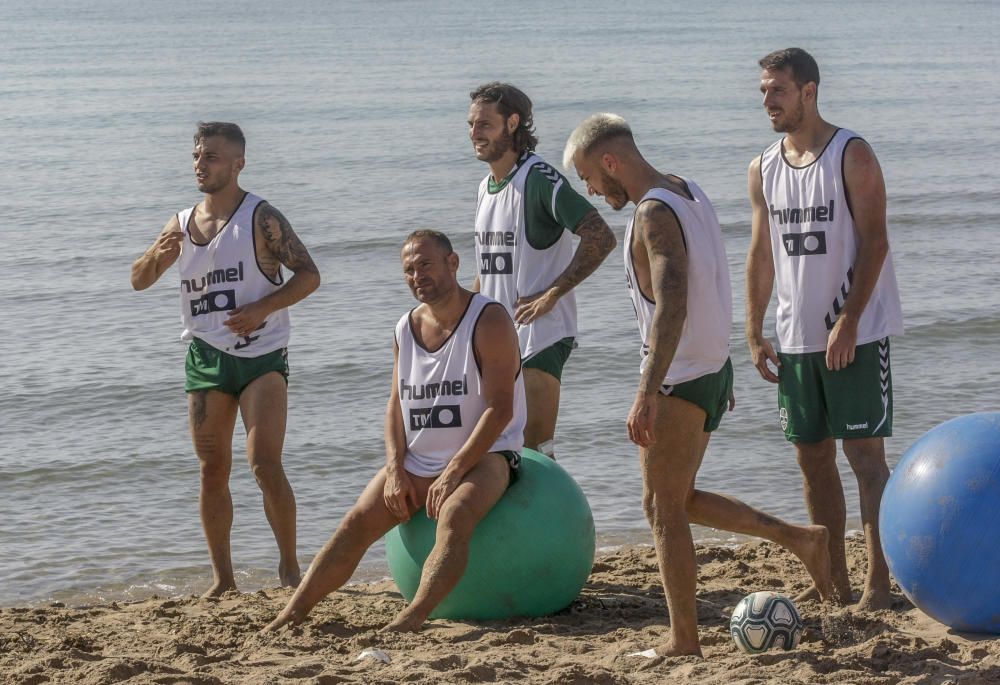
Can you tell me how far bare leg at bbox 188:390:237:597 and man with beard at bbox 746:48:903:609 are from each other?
9.37 ft

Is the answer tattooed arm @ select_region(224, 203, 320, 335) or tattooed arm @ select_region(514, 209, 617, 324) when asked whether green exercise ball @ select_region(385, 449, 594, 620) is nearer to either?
tattooed arm @ select_region(514, 209, 617, 324)

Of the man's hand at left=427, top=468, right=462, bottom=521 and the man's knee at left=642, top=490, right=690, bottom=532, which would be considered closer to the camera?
the man's knee at left=642, top=490, right=690, bottom=532

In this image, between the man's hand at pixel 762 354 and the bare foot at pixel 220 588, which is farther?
the bare foot at pixel 220 588

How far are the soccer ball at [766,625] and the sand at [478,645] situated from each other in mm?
70

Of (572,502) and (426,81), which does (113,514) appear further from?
(426,81)

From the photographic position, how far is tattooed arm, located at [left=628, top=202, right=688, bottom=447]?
17.3 feet

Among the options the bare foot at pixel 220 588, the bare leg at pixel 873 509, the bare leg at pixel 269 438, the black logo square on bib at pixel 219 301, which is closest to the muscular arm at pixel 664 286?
the bare leg at pixel 873 509

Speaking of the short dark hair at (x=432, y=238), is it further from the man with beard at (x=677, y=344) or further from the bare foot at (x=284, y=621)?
the bare foot at (x=284, y=621)

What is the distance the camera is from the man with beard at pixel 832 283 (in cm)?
606

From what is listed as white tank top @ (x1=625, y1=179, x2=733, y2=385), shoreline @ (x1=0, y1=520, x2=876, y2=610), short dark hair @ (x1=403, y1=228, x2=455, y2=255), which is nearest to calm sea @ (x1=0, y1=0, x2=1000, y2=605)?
shoreline @ (x1=0, y1=520, x2=876, y2=610)

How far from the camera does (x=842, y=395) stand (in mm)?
6168

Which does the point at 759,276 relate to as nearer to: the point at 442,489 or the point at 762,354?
the point at 762,354

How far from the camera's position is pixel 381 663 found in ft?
17.7

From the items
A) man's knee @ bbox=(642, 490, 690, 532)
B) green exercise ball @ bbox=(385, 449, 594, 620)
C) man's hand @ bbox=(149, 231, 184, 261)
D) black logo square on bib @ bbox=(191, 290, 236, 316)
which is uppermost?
man's hand @ bbox=(149, 231, 184, 261)
